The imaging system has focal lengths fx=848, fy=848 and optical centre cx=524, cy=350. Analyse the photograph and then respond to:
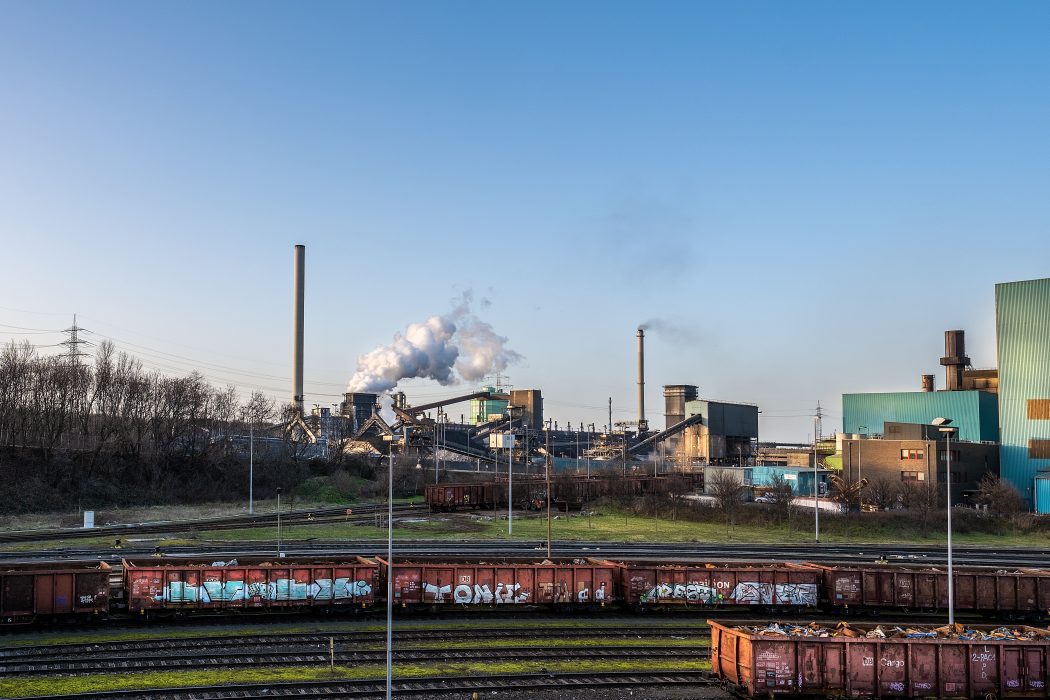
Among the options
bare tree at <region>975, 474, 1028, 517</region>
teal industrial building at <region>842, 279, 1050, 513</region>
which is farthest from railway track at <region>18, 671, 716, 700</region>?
teal industrial building at <region>842, 279, 1050, 513</region>

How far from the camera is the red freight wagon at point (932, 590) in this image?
34.1m

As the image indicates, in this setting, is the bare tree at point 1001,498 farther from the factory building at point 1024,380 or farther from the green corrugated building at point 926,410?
the green corrugated building at point 926,410

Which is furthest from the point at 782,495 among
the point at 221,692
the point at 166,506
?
the point at 221,692

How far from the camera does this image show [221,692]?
2244cm

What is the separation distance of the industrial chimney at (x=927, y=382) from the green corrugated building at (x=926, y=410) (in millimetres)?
8357

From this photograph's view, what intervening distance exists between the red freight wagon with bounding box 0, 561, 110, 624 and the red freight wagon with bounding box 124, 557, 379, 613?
1055 mm

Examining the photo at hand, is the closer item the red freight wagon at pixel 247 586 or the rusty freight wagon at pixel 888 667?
the rusty freight wagon at pixel 888 667

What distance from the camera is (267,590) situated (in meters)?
31.6

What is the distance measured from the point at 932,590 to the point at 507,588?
17355 mm

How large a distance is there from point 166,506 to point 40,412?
17391mm

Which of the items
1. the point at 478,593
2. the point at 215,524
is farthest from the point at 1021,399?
the point at 215,524

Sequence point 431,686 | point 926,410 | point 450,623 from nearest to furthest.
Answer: point 431,686 → point 450,623 → point 926,410

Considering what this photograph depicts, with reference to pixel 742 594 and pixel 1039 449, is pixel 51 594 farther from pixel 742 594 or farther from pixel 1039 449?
pixel 1039 449

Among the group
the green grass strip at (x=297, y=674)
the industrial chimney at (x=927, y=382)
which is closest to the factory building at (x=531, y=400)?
the industrial chimney at (x=927, y=382)
